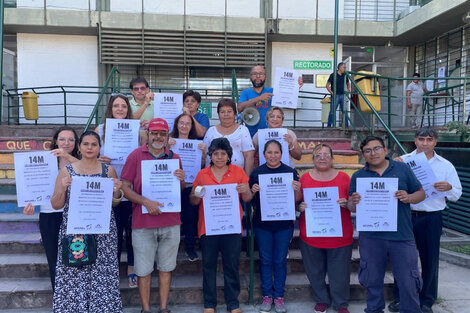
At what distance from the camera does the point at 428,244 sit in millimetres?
3736

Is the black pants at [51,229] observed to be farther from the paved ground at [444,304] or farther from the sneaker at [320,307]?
the sneaker at [320,307]

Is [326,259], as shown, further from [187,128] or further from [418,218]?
[187,128]

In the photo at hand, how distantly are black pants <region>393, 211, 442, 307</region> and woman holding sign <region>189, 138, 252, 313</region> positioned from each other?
5.76ft

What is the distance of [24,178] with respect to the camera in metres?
3.26

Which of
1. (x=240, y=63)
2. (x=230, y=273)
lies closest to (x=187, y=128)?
(x=230, y=273)

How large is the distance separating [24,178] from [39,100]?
8705 millimetres

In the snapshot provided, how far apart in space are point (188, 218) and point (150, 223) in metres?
0.81

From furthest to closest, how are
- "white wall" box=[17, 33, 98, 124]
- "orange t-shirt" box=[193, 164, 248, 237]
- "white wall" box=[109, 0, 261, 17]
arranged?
"white wall" box=[17, 33, 98, 124] → "white wall" box=[109, 0, 261, 17] → "orange t-shirt" box=[193, 164, 248, 237]

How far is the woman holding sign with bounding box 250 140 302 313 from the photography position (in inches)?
149

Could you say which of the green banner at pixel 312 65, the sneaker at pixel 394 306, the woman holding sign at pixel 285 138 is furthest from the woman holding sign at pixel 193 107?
the green banner at pixel 312 65

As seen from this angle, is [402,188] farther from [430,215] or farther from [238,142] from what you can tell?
[238,142]

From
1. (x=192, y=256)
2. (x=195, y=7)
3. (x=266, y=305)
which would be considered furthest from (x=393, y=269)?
(x=195, y=7)

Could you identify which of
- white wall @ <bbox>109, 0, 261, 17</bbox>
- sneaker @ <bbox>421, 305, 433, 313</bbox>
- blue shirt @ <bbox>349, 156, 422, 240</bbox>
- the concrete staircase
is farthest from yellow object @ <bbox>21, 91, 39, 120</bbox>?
sneaker @ <bbox>421, 305, 433, 313</bbox>

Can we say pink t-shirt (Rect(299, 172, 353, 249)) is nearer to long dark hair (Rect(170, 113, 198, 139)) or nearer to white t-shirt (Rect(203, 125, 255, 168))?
white t-shirt (Rect(203, 125, 255, 168))
